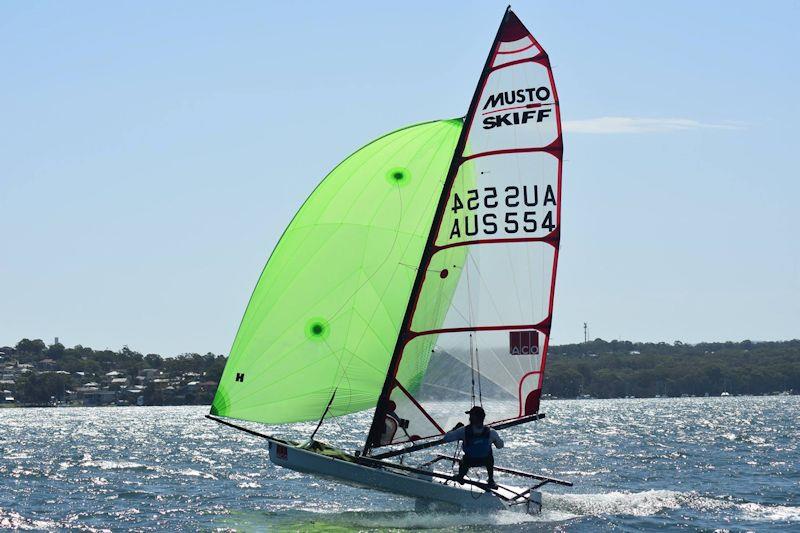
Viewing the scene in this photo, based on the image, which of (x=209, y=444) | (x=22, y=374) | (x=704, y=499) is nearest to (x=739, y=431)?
(x=209, y=444)

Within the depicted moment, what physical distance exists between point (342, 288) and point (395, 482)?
10.3ft

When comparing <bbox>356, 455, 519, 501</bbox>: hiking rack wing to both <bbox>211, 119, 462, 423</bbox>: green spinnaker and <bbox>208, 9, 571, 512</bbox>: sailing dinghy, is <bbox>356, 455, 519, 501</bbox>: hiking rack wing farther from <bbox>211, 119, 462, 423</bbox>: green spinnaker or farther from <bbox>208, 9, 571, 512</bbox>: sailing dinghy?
<bbox>211, 119, 462, 423</bbox>: green spinnaker

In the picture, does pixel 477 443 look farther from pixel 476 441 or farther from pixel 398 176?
pixel 398 176

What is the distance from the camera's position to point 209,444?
151ft

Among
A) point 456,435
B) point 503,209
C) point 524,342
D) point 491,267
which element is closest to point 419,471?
point 456,435

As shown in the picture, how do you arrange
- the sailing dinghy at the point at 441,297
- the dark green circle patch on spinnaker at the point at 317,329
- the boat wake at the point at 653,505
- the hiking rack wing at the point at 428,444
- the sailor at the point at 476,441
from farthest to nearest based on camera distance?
the boat wake at the point at 653,505
the dark green circle patch on spinnaker at the point at 317,329
the sailing dinghy at the point at 441,297
the hiking rack wing at the point at 428,444
the sailor at the point at 476,441

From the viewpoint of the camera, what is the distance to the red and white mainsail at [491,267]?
18.7 meters

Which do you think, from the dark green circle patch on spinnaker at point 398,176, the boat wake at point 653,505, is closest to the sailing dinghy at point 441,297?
the dark green circle patch on spinnaker at point 398,176

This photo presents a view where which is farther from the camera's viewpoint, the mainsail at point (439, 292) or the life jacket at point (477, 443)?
the mainsail at point (439, 292)

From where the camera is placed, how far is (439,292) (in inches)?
741

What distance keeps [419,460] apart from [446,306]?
588 inches

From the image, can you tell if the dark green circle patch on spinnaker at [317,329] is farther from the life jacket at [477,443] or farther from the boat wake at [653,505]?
the boat wake at [653,505]

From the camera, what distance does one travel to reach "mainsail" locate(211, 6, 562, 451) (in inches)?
733

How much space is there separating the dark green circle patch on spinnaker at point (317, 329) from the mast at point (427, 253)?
110 cm
